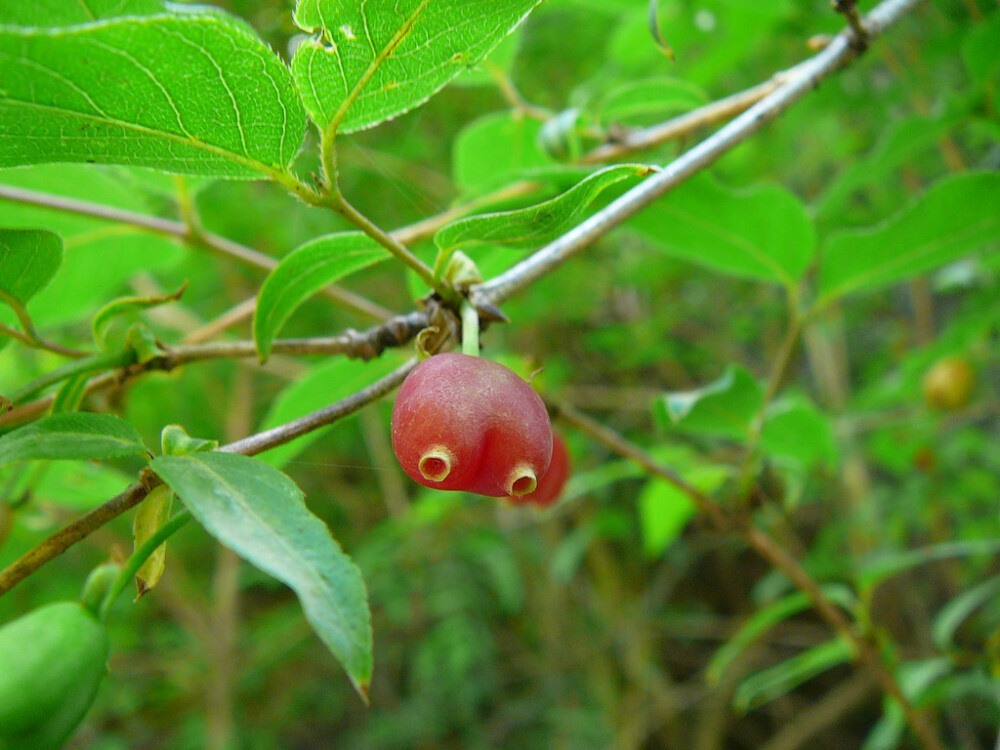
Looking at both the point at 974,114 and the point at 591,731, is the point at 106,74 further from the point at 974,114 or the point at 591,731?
the point at 591,731

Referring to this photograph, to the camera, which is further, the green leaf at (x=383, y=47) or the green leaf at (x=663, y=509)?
the green leaf at (x=663, y=509)

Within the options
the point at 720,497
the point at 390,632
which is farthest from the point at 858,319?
the point at 390,632

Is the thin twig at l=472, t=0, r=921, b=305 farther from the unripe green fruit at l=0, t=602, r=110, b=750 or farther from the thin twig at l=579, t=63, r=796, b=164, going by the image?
the unripe green fruit at l=0, t=602, r=110, b=750

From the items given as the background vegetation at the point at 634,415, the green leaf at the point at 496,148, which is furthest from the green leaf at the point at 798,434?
the green leaf at the point at 496,148

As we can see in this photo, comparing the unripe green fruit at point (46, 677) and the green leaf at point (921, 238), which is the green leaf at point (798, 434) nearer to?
the green leaf at point (921, 238)

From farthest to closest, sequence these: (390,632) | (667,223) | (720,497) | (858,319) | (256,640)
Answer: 1. (390,632)
2. (256,640)
3. (858,319)
4. (720,497)
5. (667,223)

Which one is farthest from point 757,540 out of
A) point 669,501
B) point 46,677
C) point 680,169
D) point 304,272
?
point 46,677

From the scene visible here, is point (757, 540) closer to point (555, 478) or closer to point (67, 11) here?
point (555, 478)
